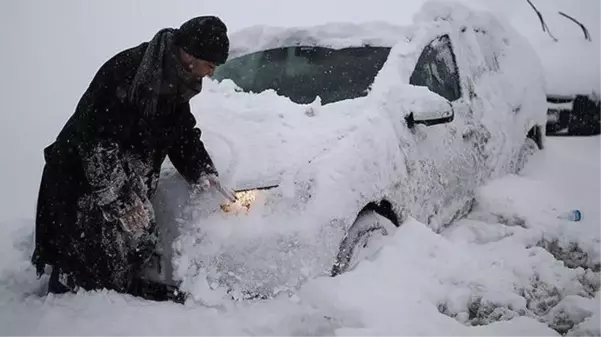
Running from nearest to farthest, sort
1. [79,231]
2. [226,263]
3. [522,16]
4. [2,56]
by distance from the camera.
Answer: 1. [226,263]
2. [79,231]
3. [2,56]
4. [522,16]

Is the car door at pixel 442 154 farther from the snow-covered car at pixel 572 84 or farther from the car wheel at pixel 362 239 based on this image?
the snow-covered car at pixel 572 84

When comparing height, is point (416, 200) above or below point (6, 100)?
above

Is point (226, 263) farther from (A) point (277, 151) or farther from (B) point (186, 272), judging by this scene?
(A) point (277, 151)

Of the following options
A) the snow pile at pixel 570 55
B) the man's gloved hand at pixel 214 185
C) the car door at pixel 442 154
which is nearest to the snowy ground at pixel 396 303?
the car door at pixel 442 154

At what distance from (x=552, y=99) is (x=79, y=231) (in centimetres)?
548

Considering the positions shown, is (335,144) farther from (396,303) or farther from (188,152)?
(396,303)

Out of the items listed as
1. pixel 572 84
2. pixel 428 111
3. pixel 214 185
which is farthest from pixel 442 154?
pixel 572 84

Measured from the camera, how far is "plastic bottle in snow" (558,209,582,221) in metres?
4.38

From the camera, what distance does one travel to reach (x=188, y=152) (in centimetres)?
304

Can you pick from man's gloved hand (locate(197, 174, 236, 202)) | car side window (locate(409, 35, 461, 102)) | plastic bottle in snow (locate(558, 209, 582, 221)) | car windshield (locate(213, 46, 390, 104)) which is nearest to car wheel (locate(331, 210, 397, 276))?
man's gloved hand (locate(197, 174, 236, 202))

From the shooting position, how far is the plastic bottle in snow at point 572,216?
14.4 feet

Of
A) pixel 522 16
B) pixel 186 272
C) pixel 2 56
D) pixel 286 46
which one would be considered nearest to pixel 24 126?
pixel 2 56

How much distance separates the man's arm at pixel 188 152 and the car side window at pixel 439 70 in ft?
5.66

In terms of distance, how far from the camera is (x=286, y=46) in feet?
14.8
